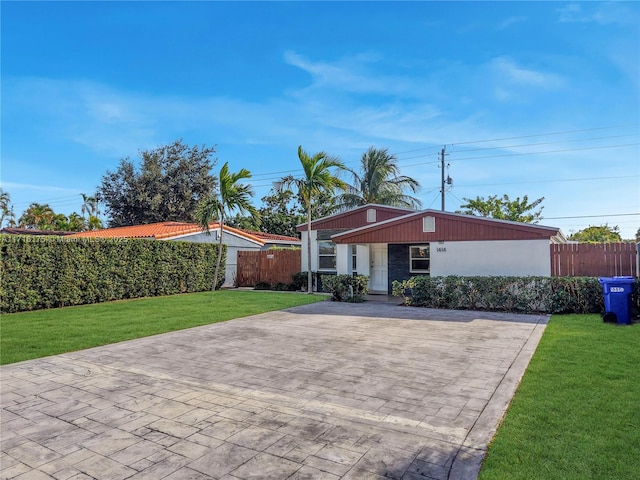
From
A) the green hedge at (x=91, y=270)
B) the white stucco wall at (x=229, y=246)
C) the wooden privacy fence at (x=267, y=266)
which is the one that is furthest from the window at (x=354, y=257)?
the white stucco wall at (x=229, y=246)

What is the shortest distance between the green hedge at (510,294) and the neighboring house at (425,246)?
91.7 inches

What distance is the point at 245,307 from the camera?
42.2 ft

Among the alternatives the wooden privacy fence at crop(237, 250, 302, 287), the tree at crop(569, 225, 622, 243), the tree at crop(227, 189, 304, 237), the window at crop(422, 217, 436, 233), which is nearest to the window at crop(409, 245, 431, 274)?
the window at crop(422, 217, 436, 233)

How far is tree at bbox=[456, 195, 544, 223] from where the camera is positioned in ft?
109

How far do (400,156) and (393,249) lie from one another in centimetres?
1169

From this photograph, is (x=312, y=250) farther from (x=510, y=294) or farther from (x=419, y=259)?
(x=510, y=294)

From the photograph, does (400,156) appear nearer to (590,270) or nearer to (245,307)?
(590,270)

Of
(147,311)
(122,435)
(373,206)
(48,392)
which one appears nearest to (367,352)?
A: (122,435)

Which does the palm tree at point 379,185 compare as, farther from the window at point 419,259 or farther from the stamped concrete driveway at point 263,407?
the stamped concrete driveway at point 263,407

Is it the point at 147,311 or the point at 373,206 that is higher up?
the point at 373,206

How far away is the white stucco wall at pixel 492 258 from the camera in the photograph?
1362 centimetres

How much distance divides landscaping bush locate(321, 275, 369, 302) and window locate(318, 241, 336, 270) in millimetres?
4060

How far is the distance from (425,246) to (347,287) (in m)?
4.33

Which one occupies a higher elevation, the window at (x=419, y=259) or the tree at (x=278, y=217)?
the tree at (x=278, y=217)
